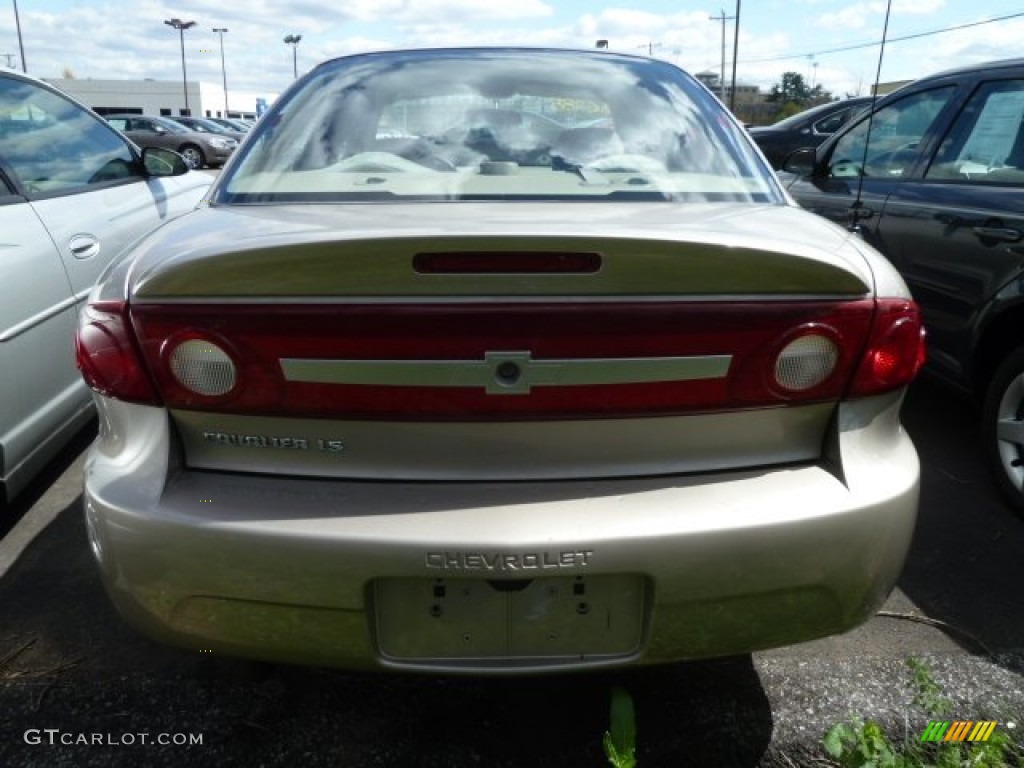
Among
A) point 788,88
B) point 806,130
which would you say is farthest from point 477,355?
point 788,88

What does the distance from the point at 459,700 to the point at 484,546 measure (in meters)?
0.82

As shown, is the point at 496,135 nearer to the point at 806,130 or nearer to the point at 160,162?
the point at 160,162

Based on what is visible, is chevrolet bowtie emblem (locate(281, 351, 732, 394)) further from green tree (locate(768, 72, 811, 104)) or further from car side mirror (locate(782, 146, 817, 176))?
green tree (locate(768, 72, 811, 104))

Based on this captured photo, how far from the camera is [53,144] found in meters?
3.70

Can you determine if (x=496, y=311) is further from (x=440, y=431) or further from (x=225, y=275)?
(x=225, y=275)

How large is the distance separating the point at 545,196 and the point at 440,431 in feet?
2.34

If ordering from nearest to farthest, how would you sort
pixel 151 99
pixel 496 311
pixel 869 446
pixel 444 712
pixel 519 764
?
pixel 496 311
pixel 869 446
pixel 519 764
pixel 444 712
pixel 151 99

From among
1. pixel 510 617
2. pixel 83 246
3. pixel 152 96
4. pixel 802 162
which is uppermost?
pixel 802 162

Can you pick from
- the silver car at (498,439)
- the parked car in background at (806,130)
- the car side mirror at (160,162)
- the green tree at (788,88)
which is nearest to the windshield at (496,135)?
the silver car at (498,439)

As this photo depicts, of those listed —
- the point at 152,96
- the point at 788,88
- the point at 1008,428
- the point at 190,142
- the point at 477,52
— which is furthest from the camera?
the point at 788,88

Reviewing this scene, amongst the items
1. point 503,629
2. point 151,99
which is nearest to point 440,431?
point 503,629

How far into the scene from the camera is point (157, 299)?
1646 millimetres

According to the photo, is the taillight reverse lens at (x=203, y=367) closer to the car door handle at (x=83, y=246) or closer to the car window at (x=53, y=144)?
the car door handle at (x=83, y=246)

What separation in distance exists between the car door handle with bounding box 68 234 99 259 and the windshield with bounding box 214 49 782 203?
1.10 m
